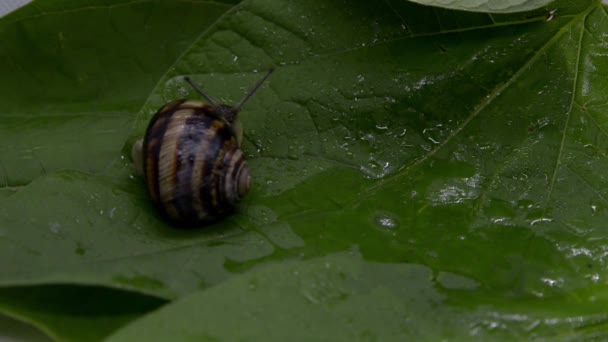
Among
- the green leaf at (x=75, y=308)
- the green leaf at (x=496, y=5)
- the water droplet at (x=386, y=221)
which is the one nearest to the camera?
the green leaf at (x=75, y=308)

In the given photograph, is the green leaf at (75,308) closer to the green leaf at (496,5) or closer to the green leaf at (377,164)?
the green leaf at (377,164)

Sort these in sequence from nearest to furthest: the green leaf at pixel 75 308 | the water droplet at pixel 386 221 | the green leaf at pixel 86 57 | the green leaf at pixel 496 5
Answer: the green leaf at pixel 75 308 < the water droplet at pixel 386 221 < the green leaf at pixel 496 5 < the green leaf at pixel 86 57

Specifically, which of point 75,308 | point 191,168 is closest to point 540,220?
point 191,168

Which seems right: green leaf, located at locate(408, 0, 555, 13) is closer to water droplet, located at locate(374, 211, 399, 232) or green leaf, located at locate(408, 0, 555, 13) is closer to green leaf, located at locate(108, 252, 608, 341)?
water droplet, located at locate(374, 211, 399, 232)

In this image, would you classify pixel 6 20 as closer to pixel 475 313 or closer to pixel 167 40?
pixel 167 40

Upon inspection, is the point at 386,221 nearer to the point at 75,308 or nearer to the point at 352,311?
the point at 352,311

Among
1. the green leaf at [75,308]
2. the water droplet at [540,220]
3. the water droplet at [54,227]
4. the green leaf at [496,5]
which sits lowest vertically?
the green leaf at [75,308]

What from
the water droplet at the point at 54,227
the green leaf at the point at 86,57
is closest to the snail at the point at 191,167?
the water droplet at the point at 54,227
